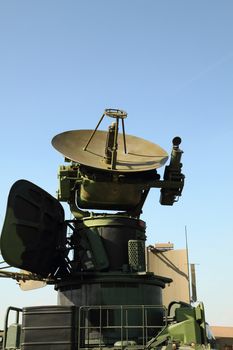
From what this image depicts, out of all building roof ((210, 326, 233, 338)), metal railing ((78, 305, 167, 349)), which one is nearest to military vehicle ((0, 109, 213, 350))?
metal railing ((78, 305, 167, 349))

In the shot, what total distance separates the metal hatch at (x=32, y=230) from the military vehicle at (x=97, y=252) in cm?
3

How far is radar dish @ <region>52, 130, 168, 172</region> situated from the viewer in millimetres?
14180

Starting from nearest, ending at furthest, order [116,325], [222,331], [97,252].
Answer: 1. [116,325]
2. [97,252]
3. [222,331]

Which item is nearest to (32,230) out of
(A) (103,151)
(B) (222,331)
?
(A) (103,151)

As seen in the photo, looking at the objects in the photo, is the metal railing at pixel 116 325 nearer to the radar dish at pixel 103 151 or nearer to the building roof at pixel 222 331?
the radar dish at pixel 103 151

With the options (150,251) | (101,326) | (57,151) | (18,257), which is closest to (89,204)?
(57,151)

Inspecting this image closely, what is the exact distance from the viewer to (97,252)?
Result: 43.0 feet

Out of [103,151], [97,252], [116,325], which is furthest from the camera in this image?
[103,151]

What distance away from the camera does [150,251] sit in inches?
906

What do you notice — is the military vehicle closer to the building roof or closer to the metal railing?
the metal railing

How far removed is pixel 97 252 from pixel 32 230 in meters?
1.91

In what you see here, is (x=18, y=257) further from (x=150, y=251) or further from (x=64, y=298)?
(x=150, y=251)

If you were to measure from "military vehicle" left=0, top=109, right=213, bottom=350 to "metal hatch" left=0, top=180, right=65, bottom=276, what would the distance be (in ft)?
0.09

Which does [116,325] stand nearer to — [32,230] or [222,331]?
[32,230]
